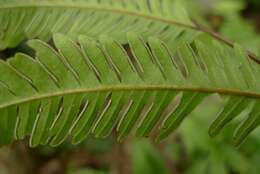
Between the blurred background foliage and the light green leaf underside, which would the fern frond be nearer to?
the light green leaf underside

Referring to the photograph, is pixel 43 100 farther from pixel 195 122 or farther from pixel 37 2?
pixel 195 122

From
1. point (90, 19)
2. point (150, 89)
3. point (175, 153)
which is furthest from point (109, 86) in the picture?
point (175, 153)

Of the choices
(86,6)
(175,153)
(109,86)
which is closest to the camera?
(109,86)

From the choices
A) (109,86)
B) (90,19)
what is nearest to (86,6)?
(90,19)

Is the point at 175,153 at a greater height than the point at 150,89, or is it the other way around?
the point at 150,89

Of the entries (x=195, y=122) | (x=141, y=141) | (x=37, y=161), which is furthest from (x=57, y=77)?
(x=37, y=161)

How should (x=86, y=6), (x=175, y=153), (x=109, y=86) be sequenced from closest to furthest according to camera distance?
(x=109, y=86) → (x=86, y=6) → (x=175, y=153)

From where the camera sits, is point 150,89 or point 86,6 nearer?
point 150,89

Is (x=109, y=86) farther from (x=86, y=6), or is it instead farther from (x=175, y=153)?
(x=175, y=153)
